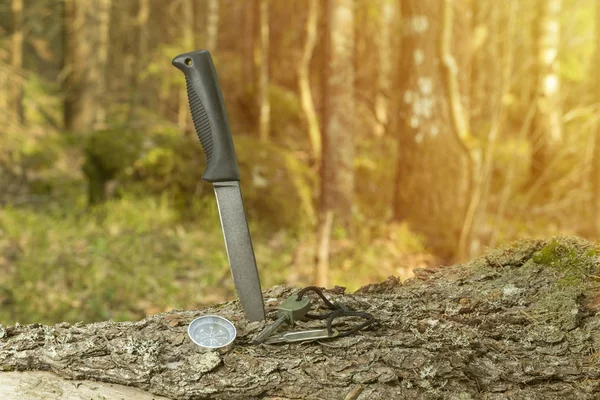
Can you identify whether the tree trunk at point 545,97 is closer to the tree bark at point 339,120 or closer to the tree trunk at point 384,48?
A: the tree trunk at point 384,48

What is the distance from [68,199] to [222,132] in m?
6.98

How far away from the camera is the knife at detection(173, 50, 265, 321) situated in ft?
8.11

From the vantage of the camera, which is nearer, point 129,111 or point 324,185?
point 324,185

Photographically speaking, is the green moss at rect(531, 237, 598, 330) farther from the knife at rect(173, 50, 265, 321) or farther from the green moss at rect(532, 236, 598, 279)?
the knife at rect(173, 50, 265, 321)

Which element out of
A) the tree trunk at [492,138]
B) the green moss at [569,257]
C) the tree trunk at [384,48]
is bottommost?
the green moss at [569,257]

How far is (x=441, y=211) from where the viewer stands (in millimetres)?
8164

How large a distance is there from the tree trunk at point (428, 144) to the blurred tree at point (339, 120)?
80 cm

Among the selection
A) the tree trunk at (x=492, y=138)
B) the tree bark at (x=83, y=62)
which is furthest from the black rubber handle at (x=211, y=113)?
the tree bark at (x=83, y=62)

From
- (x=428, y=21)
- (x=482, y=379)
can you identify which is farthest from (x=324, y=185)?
(x=482, y=379)

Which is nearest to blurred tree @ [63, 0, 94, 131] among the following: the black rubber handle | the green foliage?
the green foliage

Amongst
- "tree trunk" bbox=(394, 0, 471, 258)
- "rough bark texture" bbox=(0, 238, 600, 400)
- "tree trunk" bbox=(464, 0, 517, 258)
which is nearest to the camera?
"rough bark texture" bbox=(0, 238, 600, 400)

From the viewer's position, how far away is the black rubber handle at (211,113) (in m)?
2.47

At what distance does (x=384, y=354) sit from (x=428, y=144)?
6297mm

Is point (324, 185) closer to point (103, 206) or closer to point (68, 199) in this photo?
point (103, 206)
